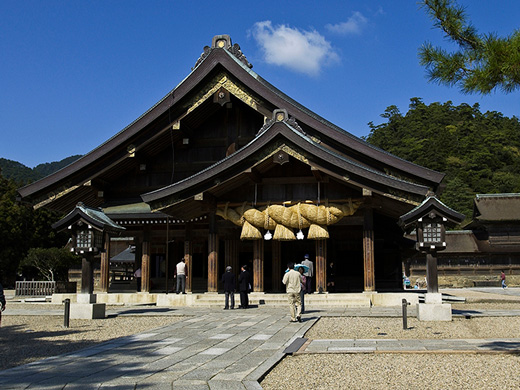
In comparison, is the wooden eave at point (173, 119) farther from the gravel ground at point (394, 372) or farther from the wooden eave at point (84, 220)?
the gravel ground at point (394, 372)

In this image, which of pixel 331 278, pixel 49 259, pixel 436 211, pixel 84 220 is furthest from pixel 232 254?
pixel 49 259

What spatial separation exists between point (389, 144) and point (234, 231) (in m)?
75.9

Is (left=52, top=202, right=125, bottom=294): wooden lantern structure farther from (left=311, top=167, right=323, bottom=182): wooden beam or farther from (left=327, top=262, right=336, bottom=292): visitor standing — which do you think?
(left=327, top=262, right=336, bottom=292): visitor standing

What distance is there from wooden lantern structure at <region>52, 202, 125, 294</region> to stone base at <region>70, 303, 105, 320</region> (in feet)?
1.53

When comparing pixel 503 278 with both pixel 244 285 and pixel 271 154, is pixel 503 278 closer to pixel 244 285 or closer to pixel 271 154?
pixel 271 154

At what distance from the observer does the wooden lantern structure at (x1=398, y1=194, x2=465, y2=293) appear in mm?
13227

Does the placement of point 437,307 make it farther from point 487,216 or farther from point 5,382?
point 487,216

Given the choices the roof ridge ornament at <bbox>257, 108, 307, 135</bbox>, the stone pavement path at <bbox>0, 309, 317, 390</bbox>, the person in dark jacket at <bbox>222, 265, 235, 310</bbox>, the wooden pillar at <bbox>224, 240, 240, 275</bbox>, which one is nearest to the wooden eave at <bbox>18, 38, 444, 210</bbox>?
the roof ridge ornament at <bbox>257, 108, 307, 135</bbox>

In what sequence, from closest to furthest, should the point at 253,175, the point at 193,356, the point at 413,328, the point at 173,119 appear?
the point at 193,356 < the point at 413,328 < the point at 253,175 < the point at 173,119

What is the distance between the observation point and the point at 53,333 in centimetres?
1185

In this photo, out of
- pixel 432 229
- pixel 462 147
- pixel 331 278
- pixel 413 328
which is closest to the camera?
pixel 413 328

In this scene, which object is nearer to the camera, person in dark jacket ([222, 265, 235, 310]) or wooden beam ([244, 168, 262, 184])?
person in dark jacket ([222, 265, 235, 310])

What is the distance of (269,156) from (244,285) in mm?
4509

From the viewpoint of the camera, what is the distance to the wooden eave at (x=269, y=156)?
1647cm
